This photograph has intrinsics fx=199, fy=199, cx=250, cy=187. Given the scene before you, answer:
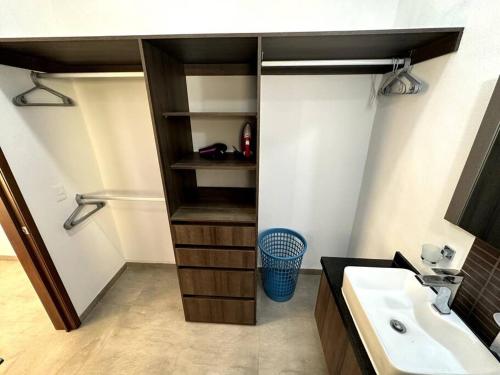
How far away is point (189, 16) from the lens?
54.5 inches

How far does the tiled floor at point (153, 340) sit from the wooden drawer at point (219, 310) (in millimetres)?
76

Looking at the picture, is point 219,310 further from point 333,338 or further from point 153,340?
point 333,338

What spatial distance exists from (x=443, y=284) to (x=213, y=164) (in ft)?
4.23

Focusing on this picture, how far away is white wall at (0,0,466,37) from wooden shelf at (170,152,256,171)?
2.94 ft

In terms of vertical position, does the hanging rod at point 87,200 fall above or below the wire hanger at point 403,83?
below

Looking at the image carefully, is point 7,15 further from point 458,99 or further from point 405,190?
point 405,190

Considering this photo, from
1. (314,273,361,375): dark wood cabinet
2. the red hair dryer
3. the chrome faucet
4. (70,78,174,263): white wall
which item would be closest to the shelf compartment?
the red hair dryer

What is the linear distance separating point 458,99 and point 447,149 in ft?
0.71

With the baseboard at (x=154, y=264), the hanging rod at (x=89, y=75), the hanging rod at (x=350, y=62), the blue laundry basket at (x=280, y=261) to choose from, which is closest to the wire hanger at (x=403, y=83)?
the hanging rod at (x=350, y=62)

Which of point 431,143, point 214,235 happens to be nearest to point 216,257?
point 214,235

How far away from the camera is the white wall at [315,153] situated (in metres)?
1.56

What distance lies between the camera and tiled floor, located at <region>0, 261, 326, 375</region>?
141 cm

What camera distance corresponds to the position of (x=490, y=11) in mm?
760

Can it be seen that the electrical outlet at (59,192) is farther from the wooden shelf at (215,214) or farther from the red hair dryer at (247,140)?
the red hair dryer at (247,140)
